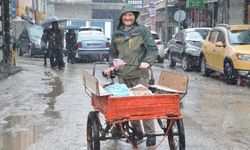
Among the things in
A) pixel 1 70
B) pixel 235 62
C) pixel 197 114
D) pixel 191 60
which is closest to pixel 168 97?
pixel 197 114

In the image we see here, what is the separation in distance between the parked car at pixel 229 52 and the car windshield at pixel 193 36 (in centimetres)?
298

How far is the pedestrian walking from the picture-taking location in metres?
6.86

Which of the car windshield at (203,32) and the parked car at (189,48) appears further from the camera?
the car windshield at (203,32)

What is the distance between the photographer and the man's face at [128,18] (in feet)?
22.7

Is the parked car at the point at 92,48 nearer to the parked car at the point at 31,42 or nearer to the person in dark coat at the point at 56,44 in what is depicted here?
the person in dark coat at the point at 56,44

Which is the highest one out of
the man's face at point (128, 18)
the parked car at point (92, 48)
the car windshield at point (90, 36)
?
the man's face at point (128, 18)

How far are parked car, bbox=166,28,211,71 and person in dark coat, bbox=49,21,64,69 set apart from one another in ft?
15.6

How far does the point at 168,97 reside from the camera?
6.05 metres

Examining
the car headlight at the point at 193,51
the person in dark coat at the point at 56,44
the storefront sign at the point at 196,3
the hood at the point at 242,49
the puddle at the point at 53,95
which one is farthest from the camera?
the storefront sign at the point at 196,3

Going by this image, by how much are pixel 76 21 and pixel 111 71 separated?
4746cm

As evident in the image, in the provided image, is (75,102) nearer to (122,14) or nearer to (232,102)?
(232,102)

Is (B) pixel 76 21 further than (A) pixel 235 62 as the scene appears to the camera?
Yes

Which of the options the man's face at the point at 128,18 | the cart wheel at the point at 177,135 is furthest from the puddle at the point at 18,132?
the man's face at the point at 128,18

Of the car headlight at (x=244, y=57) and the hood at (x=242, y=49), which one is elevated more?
the hood at (x=242, y=49)
